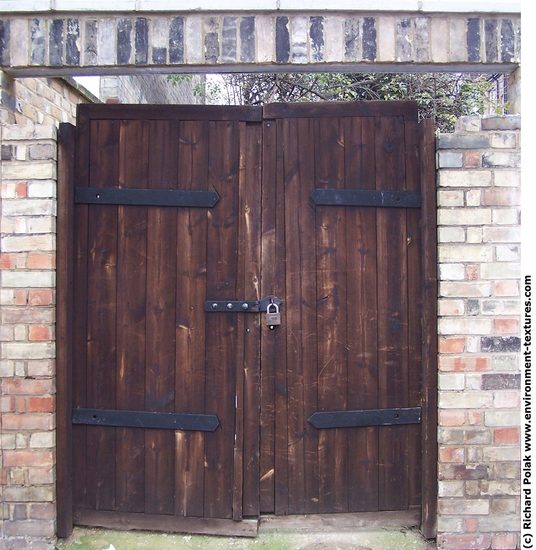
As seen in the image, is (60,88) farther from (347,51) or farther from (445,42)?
(445,42)

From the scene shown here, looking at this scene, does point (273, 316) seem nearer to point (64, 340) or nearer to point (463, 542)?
point (64, 340)

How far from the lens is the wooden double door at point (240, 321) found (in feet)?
9.19

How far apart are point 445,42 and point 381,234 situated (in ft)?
3.43

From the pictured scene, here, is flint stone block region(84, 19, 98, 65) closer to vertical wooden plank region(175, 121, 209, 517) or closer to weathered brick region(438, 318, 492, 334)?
vertical wooden plank region(175, 121, 209, 517)

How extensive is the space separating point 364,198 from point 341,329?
0.74 metres

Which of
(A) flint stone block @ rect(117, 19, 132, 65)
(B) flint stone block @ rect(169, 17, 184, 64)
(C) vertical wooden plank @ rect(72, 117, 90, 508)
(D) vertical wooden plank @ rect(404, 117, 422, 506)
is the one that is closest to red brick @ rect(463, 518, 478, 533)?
(D) vertical wooden plank @ rect(404, 117, 422, 506)

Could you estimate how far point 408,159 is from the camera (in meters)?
2.84

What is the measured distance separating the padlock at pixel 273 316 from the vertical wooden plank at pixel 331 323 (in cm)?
23

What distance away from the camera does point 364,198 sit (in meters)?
2.81

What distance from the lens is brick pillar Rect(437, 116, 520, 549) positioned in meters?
2.64

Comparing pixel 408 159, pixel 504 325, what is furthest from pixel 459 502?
pixel 408 159

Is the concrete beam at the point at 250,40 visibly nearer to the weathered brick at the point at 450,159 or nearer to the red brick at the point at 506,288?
the weathered brick at the point at 450,159

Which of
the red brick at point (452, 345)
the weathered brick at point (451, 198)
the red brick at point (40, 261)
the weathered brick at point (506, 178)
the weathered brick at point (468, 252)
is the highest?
the weathered brick at point (506, 178)

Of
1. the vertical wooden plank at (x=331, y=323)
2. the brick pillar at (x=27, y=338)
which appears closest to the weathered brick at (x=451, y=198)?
the vertical wooden plank at (x=331, y=323)
